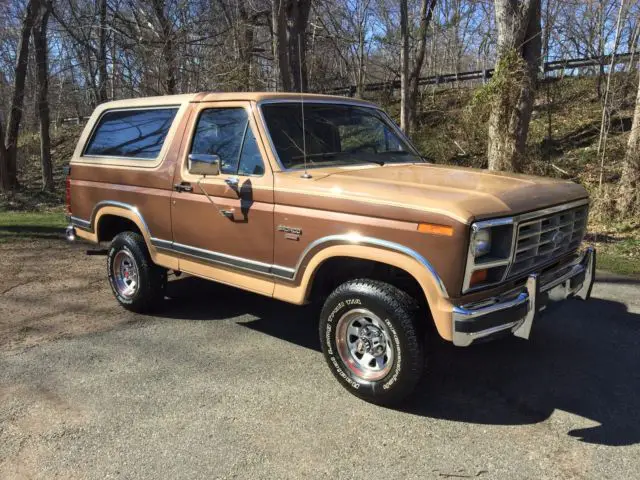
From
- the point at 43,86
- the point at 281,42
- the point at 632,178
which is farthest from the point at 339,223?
the point at 43,86

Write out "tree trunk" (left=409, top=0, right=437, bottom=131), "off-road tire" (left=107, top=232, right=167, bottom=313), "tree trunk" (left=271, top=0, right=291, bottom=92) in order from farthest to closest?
"tree trunk" (left=409, top=0, right=437, bottom=131) < "tree trunk" (left=271, top=0, right=291, bottom=92) < "off-road tire" (left=107, top=232, right=167, bottom=313)

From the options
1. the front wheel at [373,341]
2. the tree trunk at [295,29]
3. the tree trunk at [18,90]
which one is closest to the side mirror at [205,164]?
the front wheel at [373,341]

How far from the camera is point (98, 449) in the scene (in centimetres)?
305

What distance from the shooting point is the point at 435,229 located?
10.3 ft

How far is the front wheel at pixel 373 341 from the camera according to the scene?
332 centimetres

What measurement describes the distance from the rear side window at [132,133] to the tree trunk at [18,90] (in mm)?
12732

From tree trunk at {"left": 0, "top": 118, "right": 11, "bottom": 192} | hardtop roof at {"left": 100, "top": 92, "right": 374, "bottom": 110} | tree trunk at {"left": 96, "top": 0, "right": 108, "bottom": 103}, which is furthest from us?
tree trunk at {"left": 0, "top": 118, "right": 11, "bottom": 192}

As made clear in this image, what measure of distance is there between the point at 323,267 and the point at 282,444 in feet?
4.23

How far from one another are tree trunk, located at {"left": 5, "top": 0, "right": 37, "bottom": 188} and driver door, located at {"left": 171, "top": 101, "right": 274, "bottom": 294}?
14.3 meters

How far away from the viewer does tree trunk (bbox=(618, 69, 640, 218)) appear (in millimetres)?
8922

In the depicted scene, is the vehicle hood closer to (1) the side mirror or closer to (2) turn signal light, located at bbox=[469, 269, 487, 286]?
(2) turn signal light, located at bbox=[469, 269, 487, 286]

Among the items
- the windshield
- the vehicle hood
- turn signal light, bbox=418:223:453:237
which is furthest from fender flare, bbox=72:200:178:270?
turn signal light, bbox=418:223:453:237

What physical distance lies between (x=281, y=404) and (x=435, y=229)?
1.54 meters

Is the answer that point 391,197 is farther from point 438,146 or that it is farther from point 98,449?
point 438,146
